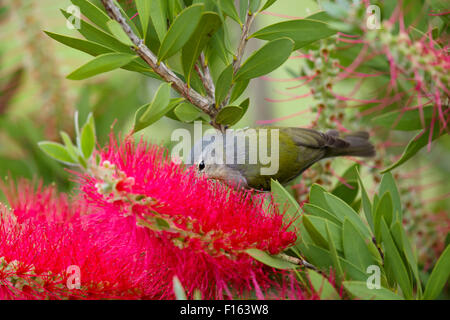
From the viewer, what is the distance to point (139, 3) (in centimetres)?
75

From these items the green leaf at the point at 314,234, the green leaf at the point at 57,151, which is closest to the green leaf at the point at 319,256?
the green leaf at the point at 314,234

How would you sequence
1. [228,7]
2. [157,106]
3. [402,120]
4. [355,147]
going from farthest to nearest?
1. [355,147]
2. [402,120]
3. [228,7]
4. [157,106]

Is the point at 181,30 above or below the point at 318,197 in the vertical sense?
above

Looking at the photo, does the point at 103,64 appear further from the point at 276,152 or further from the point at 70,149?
the point at 276,152

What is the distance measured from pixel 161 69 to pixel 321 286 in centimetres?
41

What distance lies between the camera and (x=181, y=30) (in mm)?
706

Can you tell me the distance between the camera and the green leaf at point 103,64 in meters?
0.69

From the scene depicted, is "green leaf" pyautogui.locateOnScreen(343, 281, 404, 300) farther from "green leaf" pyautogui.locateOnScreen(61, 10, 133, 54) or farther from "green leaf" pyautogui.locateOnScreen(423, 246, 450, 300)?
"green leaf" pyautogui.locateOnScreen(61, 10, 133, 54)

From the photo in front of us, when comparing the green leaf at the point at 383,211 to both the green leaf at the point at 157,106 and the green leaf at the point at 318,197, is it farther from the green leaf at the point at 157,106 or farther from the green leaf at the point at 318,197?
the green leaf at the point at 157,106

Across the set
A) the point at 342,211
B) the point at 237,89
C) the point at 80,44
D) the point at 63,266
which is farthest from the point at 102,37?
the point at 342,211

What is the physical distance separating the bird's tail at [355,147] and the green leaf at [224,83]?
478 mm

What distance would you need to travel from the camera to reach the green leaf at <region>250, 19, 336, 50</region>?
2.54ft
